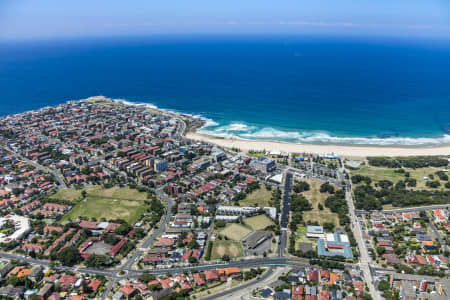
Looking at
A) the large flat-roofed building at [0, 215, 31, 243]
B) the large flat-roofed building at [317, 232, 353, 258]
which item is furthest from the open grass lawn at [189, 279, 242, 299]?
the large flat-roofed building at [0, 215, 31, 243]

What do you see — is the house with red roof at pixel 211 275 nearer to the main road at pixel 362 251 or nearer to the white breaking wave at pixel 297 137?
the main road at pixel 362 251

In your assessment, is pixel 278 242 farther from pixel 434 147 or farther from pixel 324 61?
pixel 324 61

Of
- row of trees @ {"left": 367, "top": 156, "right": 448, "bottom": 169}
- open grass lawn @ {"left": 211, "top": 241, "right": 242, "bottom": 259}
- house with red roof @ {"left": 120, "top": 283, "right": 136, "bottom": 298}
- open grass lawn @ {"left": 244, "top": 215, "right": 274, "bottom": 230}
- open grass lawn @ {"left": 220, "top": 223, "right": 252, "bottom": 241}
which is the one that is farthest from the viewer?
row of trees @ {"left": 367, "top": 156, "right": 448, "bottom": 169}

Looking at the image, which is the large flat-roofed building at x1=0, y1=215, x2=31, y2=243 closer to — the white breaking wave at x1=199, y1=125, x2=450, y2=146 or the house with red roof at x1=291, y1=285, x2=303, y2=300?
the house with red roof at x1=291, y1=285, x2=303, y2=300

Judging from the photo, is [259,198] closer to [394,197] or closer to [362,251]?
[362,251]

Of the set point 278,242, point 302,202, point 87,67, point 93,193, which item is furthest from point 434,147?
point 87,67
